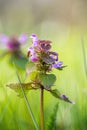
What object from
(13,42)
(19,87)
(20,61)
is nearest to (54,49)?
(13,42)

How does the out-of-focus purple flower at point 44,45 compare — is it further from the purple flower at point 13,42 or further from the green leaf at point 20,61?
the purple flower at point 13,42

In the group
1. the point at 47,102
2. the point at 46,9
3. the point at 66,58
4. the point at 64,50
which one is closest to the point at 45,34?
the point at 64,50

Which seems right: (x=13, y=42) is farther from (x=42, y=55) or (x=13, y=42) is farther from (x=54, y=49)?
(x=54, y=49)

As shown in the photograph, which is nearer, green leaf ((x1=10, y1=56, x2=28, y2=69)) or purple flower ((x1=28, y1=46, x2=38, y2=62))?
purple flower ((x1=28, y1=46, x2=38, y2=62))

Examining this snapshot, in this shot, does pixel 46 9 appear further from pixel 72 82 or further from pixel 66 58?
pixel 72 82

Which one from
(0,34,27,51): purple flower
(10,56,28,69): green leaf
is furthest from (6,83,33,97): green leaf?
(0,34,27,51): purple flower

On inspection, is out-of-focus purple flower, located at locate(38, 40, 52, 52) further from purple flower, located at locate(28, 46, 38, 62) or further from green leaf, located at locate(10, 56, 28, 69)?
green leaf, located at locate(10, 56, 28, 69)

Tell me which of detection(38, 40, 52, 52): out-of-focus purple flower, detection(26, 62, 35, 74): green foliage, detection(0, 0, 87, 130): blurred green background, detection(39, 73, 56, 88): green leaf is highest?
detection(38, 40, 52, 52): out-of-focus purple flower

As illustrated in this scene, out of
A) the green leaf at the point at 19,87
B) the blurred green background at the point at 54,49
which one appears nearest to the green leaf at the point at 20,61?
the blurred green background at the point at 54,49
